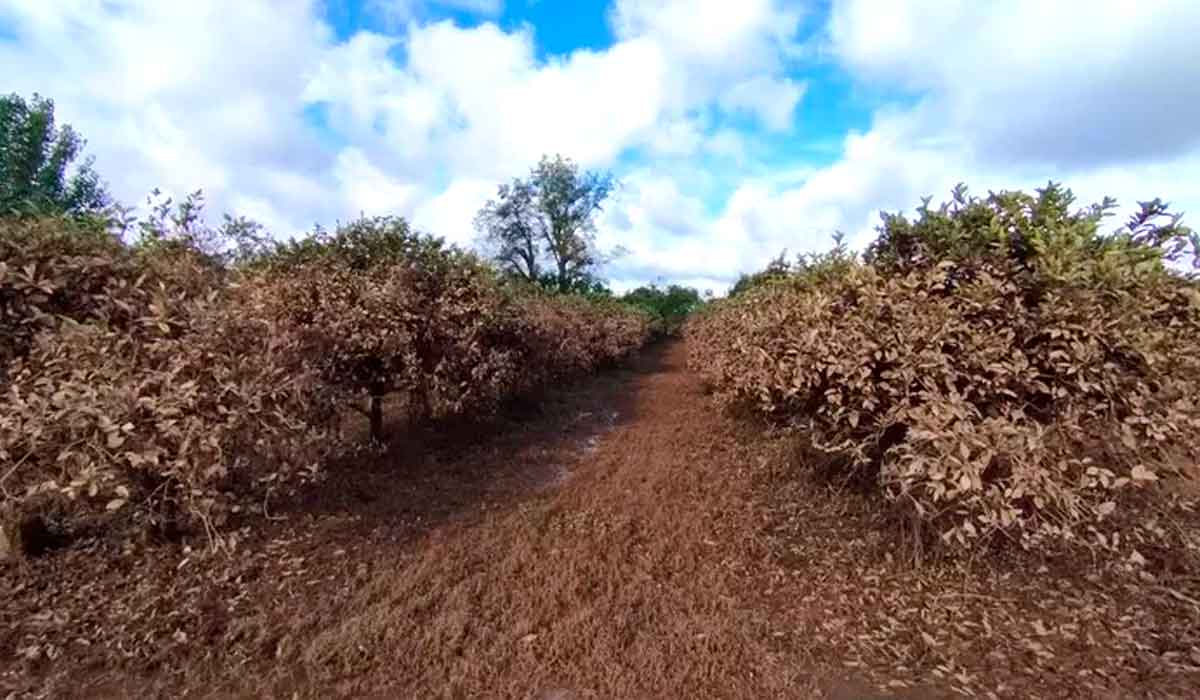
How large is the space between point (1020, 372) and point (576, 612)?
285 cm

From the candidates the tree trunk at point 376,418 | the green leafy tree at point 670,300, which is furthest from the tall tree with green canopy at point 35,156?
the green leafy tree at point 670,300

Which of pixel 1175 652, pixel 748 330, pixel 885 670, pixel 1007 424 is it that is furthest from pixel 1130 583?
pixel 748 330

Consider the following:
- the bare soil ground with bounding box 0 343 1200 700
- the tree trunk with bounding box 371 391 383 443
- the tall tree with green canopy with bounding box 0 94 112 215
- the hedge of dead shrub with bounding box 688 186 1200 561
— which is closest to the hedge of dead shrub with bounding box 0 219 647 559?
the bare soil ground with bounding box 0 343 1200 700

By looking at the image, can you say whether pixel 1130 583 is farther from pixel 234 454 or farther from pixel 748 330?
pixel 234 454

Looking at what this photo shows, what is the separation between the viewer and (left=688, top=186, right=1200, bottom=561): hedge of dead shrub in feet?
10.4

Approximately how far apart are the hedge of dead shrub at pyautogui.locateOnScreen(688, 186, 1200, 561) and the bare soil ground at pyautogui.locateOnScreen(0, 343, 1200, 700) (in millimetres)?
443

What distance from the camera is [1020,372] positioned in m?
3.36

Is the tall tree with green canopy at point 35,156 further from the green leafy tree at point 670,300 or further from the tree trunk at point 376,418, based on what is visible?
the green leafy tree at point 670,300

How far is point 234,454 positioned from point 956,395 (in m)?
4.07

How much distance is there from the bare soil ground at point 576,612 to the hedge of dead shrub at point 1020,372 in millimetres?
443

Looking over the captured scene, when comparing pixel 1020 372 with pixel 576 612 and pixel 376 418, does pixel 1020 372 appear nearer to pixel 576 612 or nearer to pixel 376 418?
pixel 576 612

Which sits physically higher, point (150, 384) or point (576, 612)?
point (150, 384)

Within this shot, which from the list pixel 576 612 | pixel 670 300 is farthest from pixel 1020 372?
pixel 670 300

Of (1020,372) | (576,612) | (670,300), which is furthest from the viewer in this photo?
(670,300)
